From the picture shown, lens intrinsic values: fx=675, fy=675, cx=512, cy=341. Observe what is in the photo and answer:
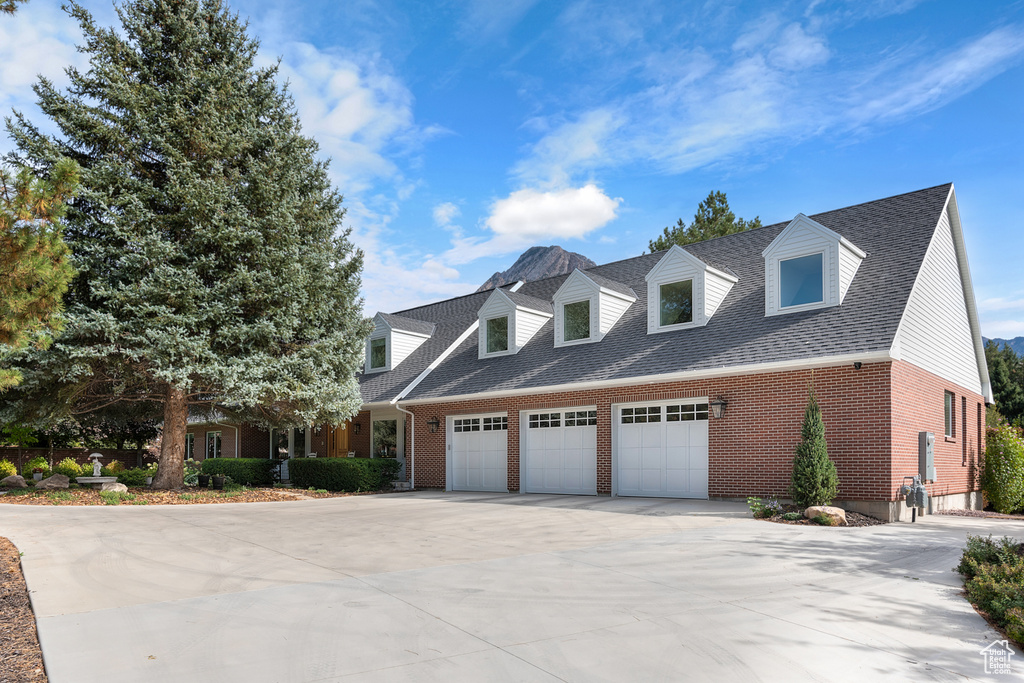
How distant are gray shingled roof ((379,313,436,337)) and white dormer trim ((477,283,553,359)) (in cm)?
436

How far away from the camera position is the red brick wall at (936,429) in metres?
12.6

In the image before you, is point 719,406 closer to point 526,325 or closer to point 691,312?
point 691,312

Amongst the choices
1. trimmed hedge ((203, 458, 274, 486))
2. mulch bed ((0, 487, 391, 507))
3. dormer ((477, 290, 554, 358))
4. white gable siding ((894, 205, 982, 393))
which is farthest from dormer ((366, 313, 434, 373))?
white gable siding ((894, 205, 982, 393))

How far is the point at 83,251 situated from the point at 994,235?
72.0 feet

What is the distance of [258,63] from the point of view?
18484 mm

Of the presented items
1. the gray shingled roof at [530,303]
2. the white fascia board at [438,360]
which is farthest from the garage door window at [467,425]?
the gray shingled roof at [530,303]

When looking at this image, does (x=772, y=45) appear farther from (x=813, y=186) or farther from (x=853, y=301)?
(x=813, y=186)

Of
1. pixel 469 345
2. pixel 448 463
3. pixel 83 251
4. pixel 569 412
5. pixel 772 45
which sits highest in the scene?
pixel 772 45

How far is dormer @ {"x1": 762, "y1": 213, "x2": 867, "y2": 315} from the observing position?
13953 mm

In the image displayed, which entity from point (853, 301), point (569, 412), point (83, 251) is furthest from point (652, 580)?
point (83, 251)

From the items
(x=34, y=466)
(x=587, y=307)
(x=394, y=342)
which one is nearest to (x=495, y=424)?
(x=587, y=307)

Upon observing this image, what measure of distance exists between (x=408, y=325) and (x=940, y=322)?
16492mm

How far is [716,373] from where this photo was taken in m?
14.0

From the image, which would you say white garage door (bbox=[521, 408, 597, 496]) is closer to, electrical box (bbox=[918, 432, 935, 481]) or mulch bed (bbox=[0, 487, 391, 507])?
mulch bed (bbox=[0, 487, 391, 507])
